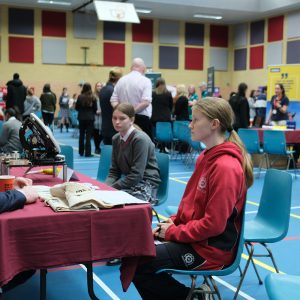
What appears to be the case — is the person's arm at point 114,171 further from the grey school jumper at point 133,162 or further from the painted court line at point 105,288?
the painted court line at point 105,288

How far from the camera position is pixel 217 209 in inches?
84.6

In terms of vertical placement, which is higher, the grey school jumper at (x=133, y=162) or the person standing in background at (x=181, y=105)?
the person standing in background at (x=181, y=105)

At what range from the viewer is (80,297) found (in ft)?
9.55

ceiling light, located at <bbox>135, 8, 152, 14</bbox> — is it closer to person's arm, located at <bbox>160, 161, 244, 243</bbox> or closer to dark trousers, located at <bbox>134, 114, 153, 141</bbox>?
dark trousers, located at <bbox>134, 114, 153, 141</bbox>

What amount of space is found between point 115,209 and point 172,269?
1.29ft

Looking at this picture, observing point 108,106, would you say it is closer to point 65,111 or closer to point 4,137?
point 4,137

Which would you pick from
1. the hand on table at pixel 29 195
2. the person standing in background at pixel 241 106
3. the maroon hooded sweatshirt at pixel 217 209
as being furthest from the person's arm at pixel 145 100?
the hand on table at pixel 29 195

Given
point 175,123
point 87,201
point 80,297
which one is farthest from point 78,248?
point 175,123

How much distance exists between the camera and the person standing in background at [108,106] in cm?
681

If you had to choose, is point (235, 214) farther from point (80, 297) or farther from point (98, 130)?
point (98, 130)

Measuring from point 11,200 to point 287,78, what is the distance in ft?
35.9

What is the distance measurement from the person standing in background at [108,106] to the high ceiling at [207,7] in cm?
921

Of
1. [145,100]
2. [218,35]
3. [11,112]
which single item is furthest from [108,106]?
[218,35]

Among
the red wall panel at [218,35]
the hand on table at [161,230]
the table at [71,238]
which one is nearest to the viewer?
the table at [71,238]
